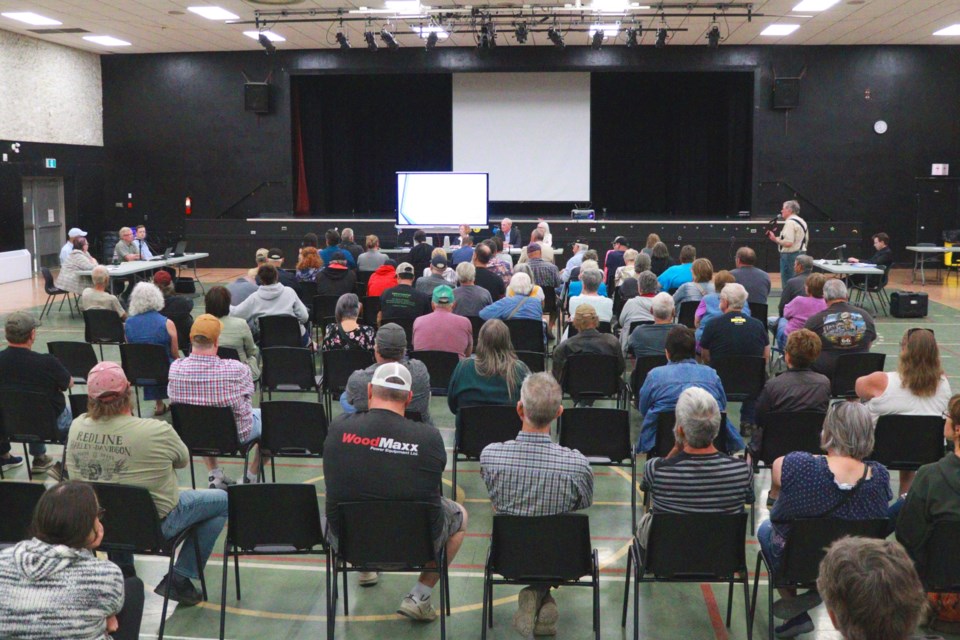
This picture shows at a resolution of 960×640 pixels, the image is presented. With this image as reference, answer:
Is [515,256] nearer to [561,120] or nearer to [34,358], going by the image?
[561,120]

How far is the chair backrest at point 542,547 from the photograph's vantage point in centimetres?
377

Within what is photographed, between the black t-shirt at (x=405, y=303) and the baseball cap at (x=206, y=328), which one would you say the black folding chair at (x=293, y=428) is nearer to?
the baseball cap at (x=206, y=328)

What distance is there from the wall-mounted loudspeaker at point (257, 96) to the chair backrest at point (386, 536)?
1708 cm

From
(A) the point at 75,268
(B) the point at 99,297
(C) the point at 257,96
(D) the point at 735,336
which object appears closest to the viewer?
(D) the point at 735,336

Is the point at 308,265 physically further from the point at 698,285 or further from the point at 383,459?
the point at 383,459

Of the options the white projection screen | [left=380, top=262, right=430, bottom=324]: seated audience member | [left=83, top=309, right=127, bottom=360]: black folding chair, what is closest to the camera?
[left=380, top=262, right=430, bottom=324]: seated audience member

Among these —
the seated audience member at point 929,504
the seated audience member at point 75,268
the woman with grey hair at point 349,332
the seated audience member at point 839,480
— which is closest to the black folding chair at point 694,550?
the seated audience member at point 839,480

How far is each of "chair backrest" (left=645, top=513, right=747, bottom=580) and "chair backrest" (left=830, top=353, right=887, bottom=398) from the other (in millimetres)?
3297

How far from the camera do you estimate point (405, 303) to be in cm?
852

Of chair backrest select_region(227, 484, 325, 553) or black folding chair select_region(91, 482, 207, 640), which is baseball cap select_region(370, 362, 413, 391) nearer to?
chair backrest select_region(227, 484, 325, 553)

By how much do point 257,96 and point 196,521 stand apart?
16638mm

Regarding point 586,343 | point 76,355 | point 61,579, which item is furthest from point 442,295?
point 61,579

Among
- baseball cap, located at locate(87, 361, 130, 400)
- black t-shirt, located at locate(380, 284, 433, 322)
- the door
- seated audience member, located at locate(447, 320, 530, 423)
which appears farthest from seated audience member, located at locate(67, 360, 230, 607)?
the door

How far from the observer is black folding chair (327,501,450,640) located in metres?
3.83
